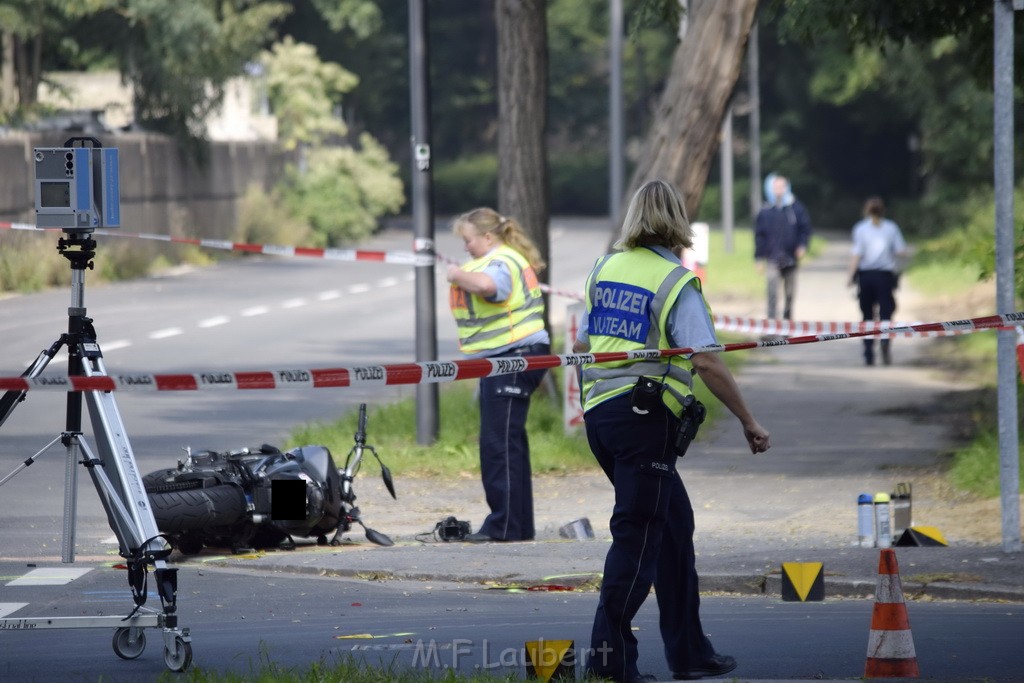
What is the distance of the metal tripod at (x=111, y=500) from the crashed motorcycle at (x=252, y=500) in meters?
2.25

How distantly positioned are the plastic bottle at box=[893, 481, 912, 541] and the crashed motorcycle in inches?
109

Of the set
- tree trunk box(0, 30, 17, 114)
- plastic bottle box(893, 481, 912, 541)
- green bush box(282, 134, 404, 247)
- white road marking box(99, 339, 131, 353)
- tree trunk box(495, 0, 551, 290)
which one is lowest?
plastic bottle box(893, 481, 912, 541)

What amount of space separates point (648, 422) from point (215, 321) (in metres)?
17.4

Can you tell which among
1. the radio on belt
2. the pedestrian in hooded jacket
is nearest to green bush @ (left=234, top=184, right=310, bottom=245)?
the pedestrian in hooded jacket

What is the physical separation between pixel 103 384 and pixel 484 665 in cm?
170

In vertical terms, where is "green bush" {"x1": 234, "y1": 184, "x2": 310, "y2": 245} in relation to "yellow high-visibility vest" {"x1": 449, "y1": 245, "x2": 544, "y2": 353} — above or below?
above

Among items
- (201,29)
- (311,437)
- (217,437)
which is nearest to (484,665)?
(311,437)

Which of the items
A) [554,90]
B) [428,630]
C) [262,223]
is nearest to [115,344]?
[428,630]

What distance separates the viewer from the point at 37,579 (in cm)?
864

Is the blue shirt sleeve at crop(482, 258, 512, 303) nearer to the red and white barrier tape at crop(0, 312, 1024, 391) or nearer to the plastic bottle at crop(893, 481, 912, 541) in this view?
the red and white barrier tape at crop(0, 312, 1024, 391)

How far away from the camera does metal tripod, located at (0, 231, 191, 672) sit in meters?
6.31

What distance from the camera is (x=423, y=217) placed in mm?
12773

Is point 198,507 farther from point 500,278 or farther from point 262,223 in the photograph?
point 262,223

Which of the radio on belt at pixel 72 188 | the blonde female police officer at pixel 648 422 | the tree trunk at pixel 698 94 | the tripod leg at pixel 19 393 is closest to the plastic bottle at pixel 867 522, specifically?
the blonde female police officer at pixel 648 422
